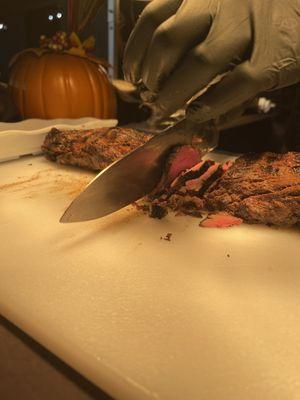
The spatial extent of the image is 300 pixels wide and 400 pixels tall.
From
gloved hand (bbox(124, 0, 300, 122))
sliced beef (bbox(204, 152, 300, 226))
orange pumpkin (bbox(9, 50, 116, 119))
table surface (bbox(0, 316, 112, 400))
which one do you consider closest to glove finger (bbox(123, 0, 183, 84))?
gloved hand (bbox(124, 0, 300, 122))

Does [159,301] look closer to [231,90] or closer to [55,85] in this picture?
[231,90]

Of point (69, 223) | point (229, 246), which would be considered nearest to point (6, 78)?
point (69, 223)

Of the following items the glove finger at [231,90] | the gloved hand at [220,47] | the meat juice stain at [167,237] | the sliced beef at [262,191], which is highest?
the gloved hand at [220,47]

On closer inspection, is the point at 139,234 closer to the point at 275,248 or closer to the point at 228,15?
the point at 275,248

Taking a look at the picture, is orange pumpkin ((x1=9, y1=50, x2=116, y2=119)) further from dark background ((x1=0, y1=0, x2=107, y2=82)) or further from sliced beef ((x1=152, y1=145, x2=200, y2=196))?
sliced beef ((x1=152, y1=145, x2=200, y2=196))

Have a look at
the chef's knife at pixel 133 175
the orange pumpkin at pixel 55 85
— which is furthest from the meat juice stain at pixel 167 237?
the orange pumpkin at pixel 55 85

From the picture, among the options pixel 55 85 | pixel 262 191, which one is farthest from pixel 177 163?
pixel 55 85

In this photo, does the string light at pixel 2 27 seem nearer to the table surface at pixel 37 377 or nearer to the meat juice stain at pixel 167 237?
the meat juice stain at pixel 167 237
